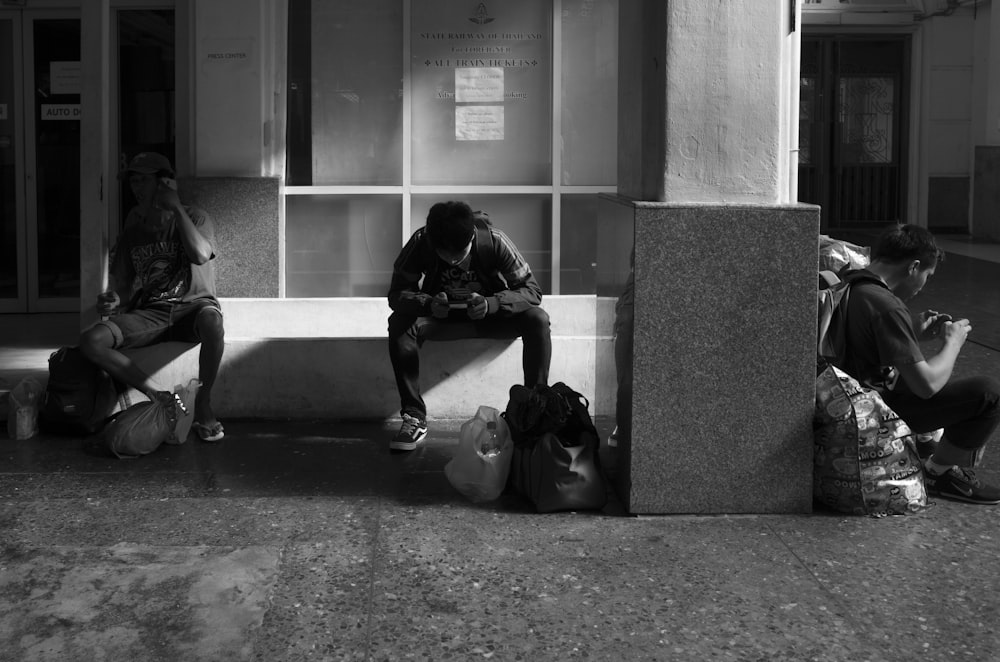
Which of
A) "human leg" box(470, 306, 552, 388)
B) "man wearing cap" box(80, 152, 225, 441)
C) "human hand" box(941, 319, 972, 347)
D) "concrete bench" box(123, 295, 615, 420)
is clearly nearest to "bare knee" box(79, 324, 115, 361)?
"man wearing cap" box(80, 152, 225, 441)

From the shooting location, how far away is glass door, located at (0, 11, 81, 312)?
33.7ft

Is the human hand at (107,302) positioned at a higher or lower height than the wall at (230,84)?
lower

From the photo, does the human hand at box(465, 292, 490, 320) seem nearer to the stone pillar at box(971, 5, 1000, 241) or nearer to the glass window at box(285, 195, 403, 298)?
the glass window at box(285, 195, 403, 298)

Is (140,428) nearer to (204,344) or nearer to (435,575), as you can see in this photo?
(204,344)

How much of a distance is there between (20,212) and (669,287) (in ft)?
24.1

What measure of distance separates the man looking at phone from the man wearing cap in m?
0.97

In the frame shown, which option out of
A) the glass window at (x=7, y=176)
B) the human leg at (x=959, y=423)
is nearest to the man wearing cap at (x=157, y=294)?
the human leg at (x=959, y=423)

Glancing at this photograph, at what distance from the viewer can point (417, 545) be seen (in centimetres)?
457

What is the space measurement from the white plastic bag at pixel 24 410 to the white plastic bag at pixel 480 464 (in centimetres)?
244

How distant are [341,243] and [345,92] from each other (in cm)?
106

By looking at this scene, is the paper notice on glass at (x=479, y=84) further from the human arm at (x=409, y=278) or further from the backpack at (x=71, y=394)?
the backpack at (x=71, y=394)

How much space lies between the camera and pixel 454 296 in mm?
6227

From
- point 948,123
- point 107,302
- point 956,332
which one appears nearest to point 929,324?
point 956,332

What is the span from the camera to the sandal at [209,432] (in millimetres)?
→ 6227
